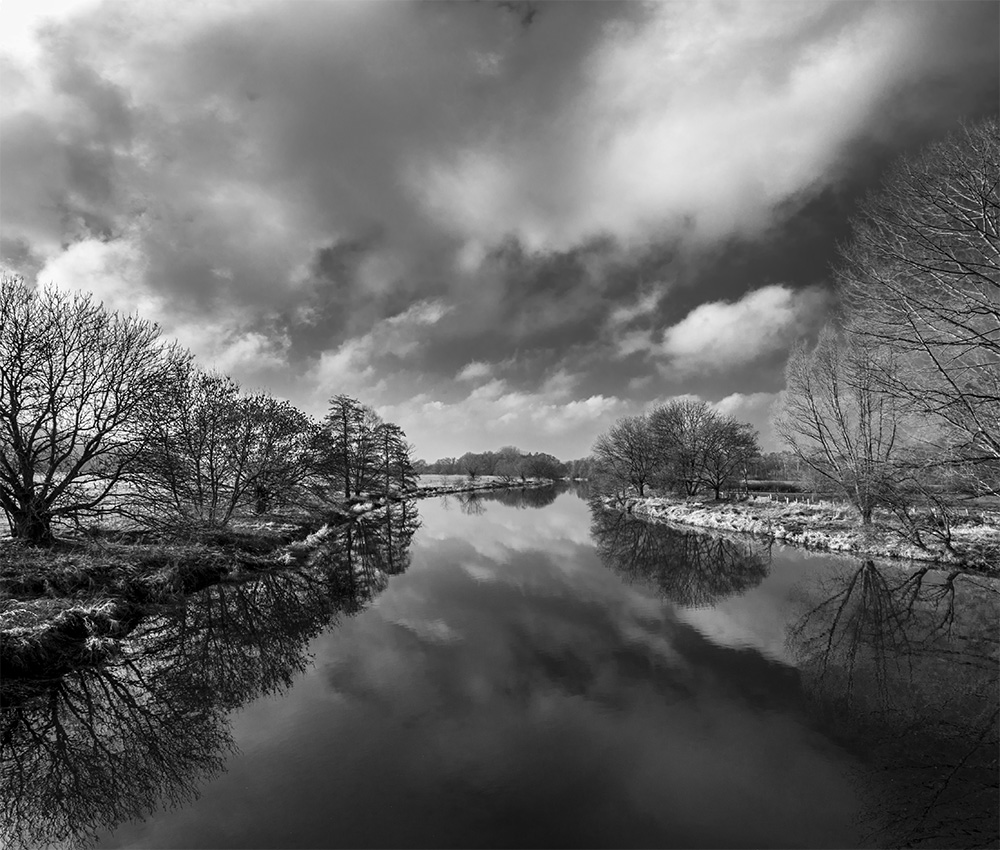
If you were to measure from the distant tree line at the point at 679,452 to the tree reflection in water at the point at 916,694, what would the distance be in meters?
30.5

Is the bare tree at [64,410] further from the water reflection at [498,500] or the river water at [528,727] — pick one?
the water reflection at [498,500]

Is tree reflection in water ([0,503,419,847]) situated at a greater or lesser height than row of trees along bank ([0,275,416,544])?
lesser

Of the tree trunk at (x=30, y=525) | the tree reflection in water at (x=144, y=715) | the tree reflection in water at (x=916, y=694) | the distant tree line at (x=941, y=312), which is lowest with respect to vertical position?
the tree reflection in water at (x=916, y=694)

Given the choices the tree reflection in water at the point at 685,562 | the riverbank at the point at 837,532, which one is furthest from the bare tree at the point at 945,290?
the riverbank at the point at 837,532

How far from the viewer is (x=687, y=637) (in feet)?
32.0

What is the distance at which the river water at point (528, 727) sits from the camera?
4.48 m

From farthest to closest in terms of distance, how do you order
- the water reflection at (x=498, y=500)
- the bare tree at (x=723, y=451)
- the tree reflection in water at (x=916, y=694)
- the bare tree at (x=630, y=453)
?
the bare tree at (x=630, y=453)
the water reflection at (x=498, y=500)
the bare tree at (x=723, y=451)
the tree reflection in water at (x=916, y=694)

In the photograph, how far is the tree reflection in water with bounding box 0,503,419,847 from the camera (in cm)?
488

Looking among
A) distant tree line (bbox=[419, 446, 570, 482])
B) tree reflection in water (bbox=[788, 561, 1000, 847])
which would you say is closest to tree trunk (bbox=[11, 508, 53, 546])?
tree reflection in water (bbox=[788, 561, 1000, 847])

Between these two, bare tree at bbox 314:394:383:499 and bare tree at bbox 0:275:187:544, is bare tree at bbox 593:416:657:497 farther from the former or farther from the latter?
bare tree at bbox 0:275:187:544

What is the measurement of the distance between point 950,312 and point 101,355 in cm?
2065

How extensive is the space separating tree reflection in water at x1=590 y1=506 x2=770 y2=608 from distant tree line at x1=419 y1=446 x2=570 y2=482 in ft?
286

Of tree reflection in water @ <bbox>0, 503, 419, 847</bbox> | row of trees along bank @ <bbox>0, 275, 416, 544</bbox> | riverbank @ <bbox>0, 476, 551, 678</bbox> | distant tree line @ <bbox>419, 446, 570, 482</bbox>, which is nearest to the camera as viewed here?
tree reflection in water @ <bbox>0, 503, 419, 847</bbox>

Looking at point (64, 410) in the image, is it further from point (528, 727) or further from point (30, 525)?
point (528, 727)
